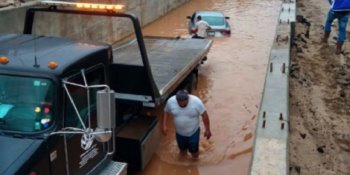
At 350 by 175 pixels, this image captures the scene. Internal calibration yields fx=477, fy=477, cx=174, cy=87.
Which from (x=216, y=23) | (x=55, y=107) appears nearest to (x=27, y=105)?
(x=55, y=107)

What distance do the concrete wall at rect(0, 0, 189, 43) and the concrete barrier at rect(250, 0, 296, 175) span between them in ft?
21.3

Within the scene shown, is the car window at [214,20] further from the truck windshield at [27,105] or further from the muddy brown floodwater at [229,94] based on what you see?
the truck windshield at [27,105]

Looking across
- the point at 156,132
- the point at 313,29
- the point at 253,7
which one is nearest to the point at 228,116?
the point at 156,132

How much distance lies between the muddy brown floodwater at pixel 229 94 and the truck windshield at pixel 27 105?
3.69 m

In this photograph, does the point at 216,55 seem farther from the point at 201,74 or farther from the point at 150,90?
the point at 150,90

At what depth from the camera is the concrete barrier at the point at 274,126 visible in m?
7.32

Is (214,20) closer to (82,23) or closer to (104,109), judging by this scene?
(82,23)

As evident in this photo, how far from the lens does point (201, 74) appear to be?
14883mm

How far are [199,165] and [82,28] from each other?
933cm

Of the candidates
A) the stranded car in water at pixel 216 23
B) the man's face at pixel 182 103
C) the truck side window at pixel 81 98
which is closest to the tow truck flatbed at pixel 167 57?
the man's face at pixel 182 103

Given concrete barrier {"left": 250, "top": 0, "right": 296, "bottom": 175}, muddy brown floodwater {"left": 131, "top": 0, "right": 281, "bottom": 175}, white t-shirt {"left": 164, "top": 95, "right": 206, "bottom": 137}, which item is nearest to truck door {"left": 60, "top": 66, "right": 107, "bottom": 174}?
white t-shirt {"left": 164, "top": 95, "right": 206, "bottom": 137}

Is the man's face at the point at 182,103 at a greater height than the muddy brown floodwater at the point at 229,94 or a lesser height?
greater

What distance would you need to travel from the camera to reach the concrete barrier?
732cm

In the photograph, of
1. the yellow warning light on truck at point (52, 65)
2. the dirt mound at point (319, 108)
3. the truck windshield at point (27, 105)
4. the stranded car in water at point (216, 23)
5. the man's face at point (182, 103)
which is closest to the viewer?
the truck windshield at point (27, 105)
